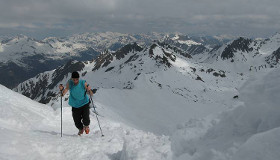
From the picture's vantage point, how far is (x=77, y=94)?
32.3 ft

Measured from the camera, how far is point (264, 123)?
15.6 feet

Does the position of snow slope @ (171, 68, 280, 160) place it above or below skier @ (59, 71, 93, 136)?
above

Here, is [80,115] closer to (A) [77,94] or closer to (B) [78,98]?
(B) [78,98]

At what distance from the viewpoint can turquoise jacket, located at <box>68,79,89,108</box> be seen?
9820mm

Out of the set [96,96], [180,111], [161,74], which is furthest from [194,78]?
[96,96]

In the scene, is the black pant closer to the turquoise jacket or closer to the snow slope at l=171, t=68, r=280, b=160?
the turquoise jacket

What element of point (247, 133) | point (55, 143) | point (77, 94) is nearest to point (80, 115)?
point (77, 94)

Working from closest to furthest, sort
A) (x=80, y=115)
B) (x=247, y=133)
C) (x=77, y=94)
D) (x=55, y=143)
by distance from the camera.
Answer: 1. (x=247, y=133)
2. (x=55, y=143)
3. (x=77, y=94)
4. (x=80, y=115)

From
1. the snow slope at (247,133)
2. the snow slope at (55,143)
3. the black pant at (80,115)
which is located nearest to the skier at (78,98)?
the black pant at (80,115)

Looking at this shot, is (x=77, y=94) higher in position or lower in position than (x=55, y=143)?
higher

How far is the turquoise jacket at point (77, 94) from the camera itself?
32.2 ft

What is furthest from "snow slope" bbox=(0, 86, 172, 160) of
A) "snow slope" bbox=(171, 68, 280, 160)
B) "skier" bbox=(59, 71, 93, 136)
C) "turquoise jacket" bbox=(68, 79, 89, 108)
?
"turquoise jacket" bbox=(68, 79, 89, 108)

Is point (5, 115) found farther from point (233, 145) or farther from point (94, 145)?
point (233, 145)

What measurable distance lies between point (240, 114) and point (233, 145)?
1.13 meters
